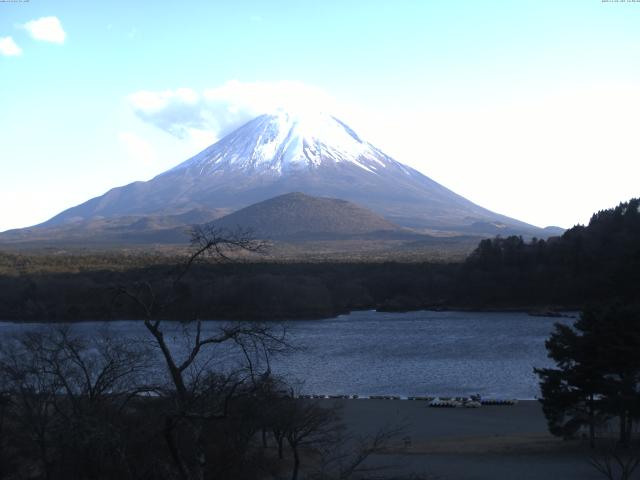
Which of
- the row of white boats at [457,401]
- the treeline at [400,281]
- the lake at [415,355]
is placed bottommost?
the lake at [415,355]

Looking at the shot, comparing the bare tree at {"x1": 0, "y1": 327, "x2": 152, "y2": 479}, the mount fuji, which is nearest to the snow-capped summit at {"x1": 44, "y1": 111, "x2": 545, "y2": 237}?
the mount fuji

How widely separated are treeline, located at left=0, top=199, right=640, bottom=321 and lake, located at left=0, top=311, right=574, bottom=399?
2240 mm

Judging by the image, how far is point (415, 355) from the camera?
26.1m

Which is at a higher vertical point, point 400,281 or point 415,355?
point 400,281

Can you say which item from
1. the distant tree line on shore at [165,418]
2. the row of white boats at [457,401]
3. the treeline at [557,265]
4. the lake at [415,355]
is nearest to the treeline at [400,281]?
the treeline at [557,265]

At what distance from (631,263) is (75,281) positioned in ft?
82.3

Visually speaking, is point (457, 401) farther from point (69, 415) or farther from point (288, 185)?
point (288, 185)

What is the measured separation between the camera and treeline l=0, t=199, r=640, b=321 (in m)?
37.2

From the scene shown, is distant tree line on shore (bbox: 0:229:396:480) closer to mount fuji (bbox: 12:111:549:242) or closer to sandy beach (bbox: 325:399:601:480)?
sandy beach (bbox: 325:399:601:480)

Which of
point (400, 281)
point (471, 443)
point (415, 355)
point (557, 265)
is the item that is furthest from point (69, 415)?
point (400, 281)

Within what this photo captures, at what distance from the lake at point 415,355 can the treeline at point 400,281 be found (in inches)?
88.2

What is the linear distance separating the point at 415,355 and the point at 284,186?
104 m

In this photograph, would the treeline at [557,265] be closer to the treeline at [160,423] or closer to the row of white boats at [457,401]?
the row of white boats at [457,401]

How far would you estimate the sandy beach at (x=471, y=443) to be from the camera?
1105cm
